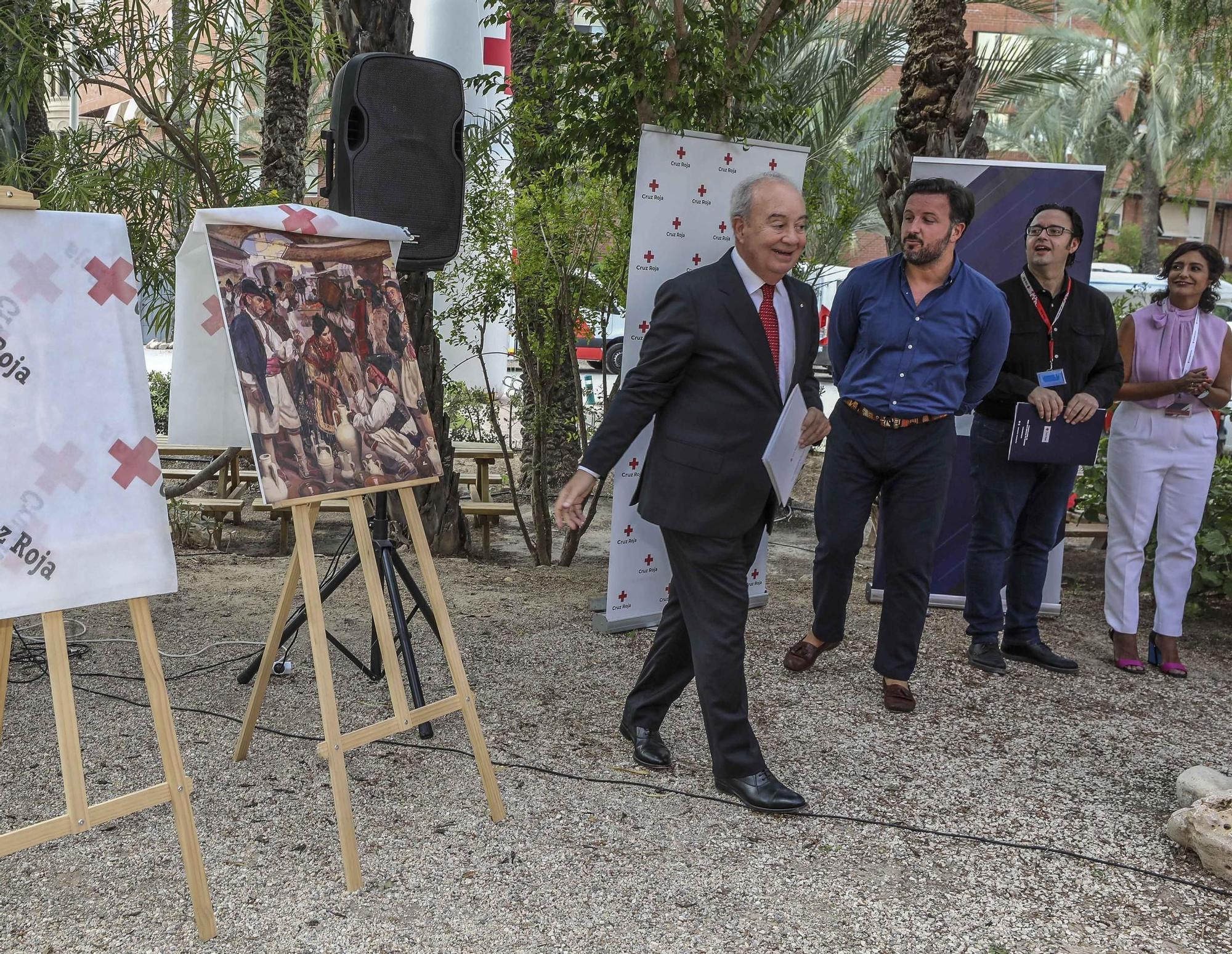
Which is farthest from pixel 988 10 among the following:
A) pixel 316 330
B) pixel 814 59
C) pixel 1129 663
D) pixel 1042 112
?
pixel 316 330

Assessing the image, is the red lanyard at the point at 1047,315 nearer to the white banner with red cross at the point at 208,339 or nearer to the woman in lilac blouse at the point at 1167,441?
the woman in lilac blouse at the point at 1167,441

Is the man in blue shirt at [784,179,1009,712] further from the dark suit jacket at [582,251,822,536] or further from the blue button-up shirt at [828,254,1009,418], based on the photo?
the dark suit jacket at [582,251,822,536]

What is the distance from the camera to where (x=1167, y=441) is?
4863mm

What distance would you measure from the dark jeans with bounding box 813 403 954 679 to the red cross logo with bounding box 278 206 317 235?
84.8 inches

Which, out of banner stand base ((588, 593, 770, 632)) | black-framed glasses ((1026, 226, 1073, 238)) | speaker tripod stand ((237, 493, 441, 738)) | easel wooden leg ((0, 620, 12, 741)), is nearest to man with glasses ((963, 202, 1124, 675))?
black-framed glasses ((1026, 226, 1073, 238))

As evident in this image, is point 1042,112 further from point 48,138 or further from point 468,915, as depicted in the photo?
point 468,915

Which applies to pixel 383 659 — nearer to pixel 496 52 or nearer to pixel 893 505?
pixel 893 505

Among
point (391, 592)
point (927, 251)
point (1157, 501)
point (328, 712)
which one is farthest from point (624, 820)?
point (1157, 501)

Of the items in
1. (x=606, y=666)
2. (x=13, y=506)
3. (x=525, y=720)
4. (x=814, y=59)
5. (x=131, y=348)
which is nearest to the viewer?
(x=13, y=506)

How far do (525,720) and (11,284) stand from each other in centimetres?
235

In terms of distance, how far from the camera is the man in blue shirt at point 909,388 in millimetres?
4152

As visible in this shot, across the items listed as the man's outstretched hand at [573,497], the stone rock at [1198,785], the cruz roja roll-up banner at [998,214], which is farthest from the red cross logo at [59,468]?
the cruz roja roll-up banner at [998,214]

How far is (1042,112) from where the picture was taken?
29625mm

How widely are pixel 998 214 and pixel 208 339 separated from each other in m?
3.91
